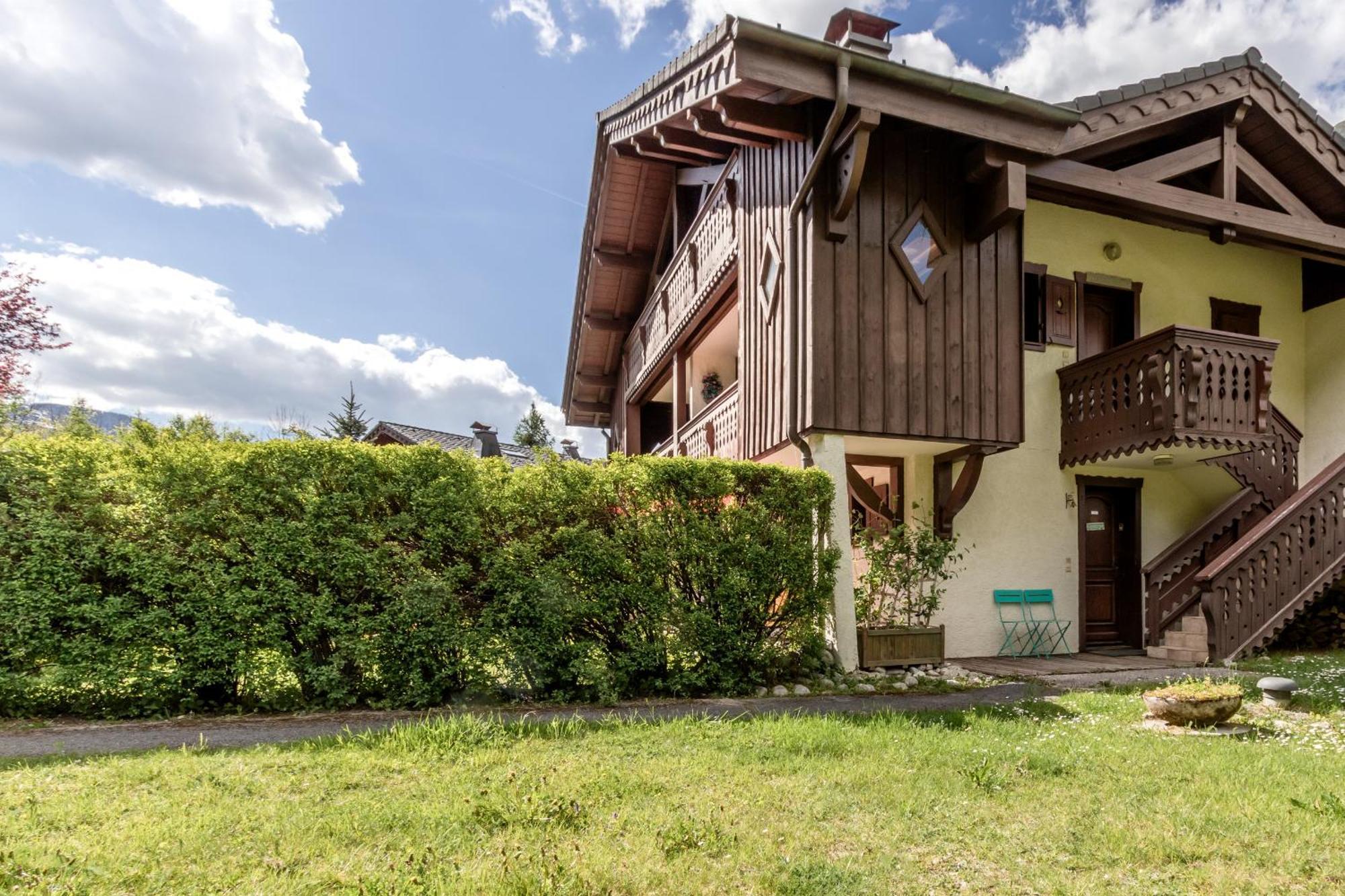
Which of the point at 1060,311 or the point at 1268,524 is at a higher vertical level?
the point at 1060,311

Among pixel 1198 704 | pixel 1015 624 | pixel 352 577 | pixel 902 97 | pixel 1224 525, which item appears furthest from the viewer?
pixel 1224 525

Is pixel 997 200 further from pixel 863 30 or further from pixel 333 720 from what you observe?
pixel 333 720

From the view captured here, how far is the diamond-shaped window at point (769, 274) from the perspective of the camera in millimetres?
8508

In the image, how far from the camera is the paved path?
4.41 m

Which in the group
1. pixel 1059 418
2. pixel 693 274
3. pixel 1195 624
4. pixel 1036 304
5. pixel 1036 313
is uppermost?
pixel 693 274

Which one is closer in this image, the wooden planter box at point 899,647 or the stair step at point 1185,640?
the wooden planter box at point 899,647

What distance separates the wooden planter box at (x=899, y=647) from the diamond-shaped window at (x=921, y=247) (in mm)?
3913

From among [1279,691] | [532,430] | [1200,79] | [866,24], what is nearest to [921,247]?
[866,24]

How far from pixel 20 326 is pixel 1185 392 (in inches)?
874

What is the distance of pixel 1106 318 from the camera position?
10.7 meters

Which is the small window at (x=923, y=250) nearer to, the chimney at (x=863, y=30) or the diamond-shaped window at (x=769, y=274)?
the diamond-shaped window at (x=769, y=274)

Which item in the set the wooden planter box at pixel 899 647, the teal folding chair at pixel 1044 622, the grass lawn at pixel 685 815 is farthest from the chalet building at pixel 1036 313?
the grass lawn at pixel 685 815

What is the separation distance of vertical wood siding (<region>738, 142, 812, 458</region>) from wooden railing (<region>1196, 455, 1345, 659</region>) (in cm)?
586

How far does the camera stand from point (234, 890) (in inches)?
100
